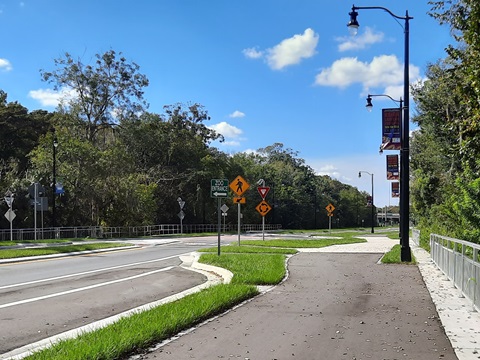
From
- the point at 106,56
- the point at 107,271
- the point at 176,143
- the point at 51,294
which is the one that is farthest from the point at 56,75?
the point at 51,294

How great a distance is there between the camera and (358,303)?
31.8 feet

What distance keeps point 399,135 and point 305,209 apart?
9041 cm

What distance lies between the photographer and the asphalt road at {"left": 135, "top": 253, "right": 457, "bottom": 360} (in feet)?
20.4

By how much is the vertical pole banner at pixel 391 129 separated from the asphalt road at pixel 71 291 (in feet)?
26.8

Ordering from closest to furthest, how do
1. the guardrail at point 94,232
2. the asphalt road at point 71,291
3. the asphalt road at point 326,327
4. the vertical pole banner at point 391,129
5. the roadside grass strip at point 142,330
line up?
the roadside grass strip at point 142,330, the asphalt road at point 326,327, the asphalt road at point 71,291, the vertical pole banner at point 391,129, the guardrail at point 94,232

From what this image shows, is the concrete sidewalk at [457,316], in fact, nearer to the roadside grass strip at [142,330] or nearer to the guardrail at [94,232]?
the roadside grass strip at [142,330]

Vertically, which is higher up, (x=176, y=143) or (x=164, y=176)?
(x=176, y=143)

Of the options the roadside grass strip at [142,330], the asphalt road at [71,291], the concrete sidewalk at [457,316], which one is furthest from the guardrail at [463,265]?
the asphalt road at [71,291]

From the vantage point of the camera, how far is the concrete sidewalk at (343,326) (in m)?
6.25

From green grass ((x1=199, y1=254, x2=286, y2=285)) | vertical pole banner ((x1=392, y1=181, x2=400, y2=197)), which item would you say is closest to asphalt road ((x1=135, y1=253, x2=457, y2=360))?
green grass ((x1=199, y1=254, x2=286, y2=285))

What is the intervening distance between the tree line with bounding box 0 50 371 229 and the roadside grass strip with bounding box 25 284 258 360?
112 ft

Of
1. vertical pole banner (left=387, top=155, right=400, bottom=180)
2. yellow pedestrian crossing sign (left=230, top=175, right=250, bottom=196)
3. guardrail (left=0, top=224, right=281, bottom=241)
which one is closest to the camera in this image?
yellow pedestrian crossing sign (left=230, top=175, right=250, bottom=196)

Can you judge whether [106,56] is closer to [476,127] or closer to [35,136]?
[35,136]

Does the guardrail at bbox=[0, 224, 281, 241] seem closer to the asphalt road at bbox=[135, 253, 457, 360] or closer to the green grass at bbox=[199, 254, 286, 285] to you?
the green grass at bbox=[199, 254, 286, 285]
